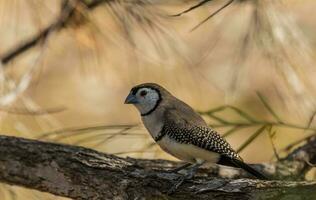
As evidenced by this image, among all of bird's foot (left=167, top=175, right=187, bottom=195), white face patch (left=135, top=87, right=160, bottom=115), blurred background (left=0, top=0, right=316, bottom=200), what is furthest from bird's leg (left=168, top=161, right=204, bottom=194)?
white face patch (left=135, top=87, right=160, bottom=115)

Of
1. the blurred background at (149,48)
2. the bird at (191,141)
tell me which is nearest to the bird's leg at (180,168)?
the bird at (191,141)

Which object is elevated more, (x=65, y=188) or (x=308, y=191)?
(x=308, y=191)

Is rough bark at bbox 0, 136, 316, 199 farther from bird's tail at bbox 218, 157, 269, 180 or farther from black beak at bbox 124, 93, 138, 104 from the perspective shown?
black beak at bbox 124, 93, 138, 104

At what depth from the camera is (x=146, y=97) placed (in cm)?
295

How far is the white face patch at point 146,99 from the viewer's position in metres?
2.91

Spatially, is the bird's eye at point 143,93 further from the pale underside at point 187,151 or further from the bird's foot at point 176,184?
the bird's foot at point 176,184

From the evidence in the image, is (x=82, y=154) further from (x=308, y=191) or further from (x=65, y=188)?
(x=308, y=191)

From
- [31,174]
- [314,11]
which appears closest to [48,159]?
[31,174]

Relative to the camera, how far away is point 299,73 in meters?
2.73

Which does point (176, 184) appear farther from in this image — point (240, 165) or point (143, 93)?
point (143, 93)

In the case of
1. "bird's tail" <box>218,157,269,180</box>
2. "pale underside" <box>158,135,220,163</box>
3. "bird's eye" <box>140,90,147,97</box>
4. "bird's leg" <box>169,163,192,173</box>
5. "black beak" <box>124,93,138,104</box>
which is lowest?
"bird's leg" <box>169,163,192,173</box>

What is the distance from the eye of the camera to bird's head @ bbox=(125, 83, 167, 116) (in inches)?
115

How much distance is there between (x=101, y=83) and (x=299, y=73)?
3257 millimetres

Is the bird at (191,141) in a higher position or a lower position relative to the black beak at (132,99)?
lower
